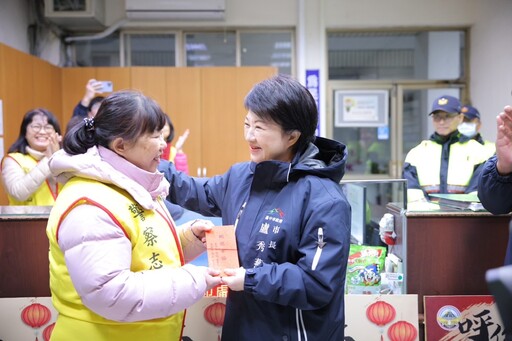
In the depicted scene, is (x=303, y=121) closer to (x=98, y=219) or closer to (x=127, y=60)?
(x=98, y=219)

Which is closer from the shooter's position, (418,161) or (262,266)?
(262,266)

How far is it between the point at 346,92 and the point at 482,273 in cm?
415

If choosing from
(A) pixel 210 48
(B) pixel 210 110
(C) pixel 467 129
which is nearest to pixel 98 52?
(A) pixel 210 48

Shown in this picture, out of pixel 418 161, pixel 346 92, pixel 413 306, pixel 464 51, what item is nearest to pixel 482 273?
pixel 413 306

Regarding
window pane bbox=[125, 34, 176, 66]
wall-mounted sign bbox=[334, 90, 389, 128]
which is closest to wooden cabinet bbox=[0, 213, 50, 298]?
window pane bbox=[125, 34, 176, 66]

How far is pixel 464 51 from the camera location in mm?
5566

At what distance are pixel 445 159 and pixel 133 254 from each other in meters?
2.28

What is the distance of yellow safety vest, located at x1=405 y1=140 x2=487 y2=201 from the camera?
106 inches

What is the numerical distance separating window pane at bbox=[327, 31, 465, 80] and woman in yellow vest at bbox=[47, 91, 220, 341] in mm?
4830

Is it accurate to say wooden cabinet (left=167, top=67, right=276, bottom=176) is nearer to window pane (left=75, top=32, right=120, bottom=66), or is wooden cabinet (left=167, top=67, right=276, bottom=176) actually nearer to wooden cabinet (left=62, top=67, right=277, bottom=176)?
wooden cabinet (left=62, top=67, right=277, bottom=176)

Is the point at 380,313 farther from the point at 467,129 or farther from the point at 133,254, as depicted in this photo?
the point at 467,129

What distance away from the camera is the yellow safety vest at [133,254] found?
3.32 feet

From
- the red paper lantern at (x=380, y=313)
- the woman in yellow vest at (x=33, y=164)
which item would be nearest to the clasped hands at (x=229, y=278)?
the red paper lantern at (x=380, y=313)

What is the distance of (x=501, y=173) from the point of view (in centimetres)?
143
